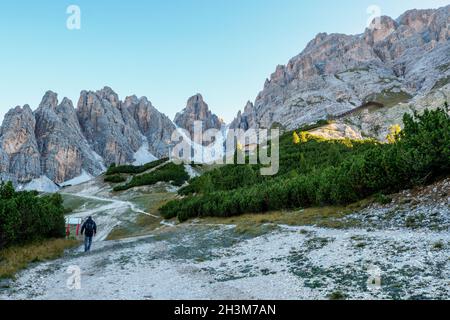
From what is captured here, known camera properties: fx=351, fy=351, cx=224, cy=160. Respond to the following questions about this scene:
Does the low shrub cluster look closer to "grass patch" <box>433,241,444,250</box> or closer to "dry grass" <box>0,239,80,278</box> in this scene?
"dry grass" <box>0,239,80,278</box>

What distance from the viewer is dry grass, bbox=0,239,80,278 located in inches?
709

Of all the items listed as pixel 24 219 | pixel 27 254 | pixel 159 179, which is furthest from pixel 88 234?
pixel 159 179

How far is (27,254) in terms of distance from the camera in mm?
22234

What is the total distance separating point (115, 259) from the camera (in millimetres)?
21359

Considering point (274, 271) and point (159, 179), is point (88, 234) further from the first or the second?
point (159, 179)

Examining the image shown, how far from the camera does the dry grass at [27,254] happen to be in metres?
18.0

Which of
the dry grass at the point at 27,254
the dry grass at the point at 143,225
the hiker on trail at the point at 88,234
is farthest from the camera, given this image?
the dry grass at the point at 143,225

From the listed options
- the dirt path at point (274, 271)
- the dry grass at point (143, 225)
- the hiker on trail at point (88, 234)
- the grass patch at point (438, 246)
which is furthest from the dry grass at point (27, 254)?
the grass patch at point (438, 246)

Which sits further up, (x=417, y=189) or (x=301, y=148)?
(x=301, y=148)

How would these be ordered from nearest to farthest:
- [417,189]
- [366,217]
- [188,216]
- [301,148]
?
[366,217] < [417,189] < [188,216] < [301,148]

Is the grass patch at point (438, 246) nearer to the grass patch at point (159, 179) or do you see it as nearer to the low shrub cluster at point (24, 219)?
the low shrub cluster at point (24, 219)

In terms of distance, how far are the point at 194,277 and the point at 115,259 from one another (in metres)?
8.37
